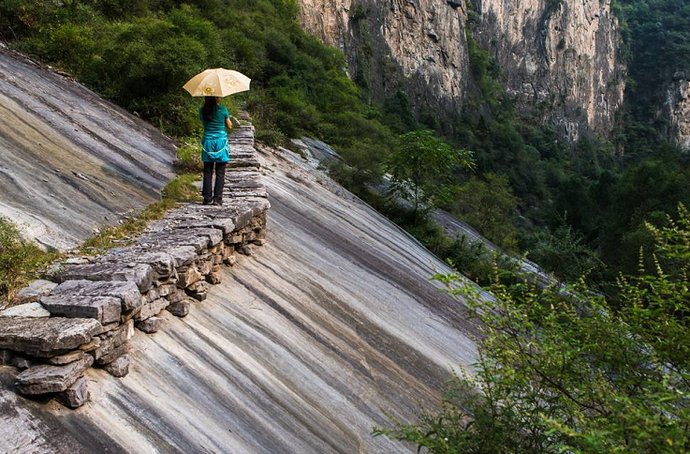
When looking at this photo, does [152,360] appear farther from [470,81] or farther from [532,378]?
[470,81]

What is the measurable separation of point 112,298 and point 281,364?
1.83 m

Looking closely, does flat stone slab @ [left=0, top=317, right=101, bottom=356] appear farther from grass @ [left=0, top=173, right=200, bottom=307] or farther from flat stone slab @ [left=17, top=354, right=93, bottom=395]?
grass @ [left=0, top=173, right=200, bottom=307]

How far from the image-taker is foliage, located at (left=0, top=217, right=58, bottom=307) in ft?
13.1

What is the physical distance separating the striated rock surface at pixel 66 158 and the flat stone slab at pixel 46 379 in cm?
192

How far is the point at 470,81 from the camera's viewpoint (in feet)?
214

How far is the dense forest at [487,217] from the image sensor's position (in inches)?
151

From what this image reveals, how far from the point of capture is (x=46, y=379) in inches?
124

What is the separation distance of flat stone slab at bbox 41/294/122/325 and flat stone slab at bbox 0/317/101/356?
0.07 m

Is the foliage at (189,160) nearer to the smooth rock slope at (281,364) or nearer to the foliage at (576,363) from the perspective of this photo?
the smooth rock slope at (281,364)

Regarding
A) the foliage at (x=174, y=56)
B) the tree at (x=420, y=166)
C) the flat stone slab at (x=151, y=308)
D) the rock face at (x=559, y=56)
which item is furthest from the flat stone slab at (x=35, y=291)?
the rock face at (x=559, y=56)

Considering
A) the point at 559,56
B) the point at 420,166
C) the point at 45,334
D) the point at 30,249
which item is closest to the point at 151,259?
the point at 30,249

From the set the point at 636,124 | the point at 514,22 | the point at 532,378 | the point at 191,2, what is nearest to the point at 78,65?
the point at 532,378

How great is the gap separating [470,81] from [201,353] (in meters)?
64.3

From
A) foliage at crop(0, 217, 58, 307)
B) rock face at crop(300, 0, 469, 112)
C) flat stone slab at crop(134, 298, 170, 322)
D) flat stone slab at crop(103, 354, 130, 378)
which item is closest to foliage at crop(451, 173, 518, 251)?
rock face at crop(300, 0, 469, 112)
